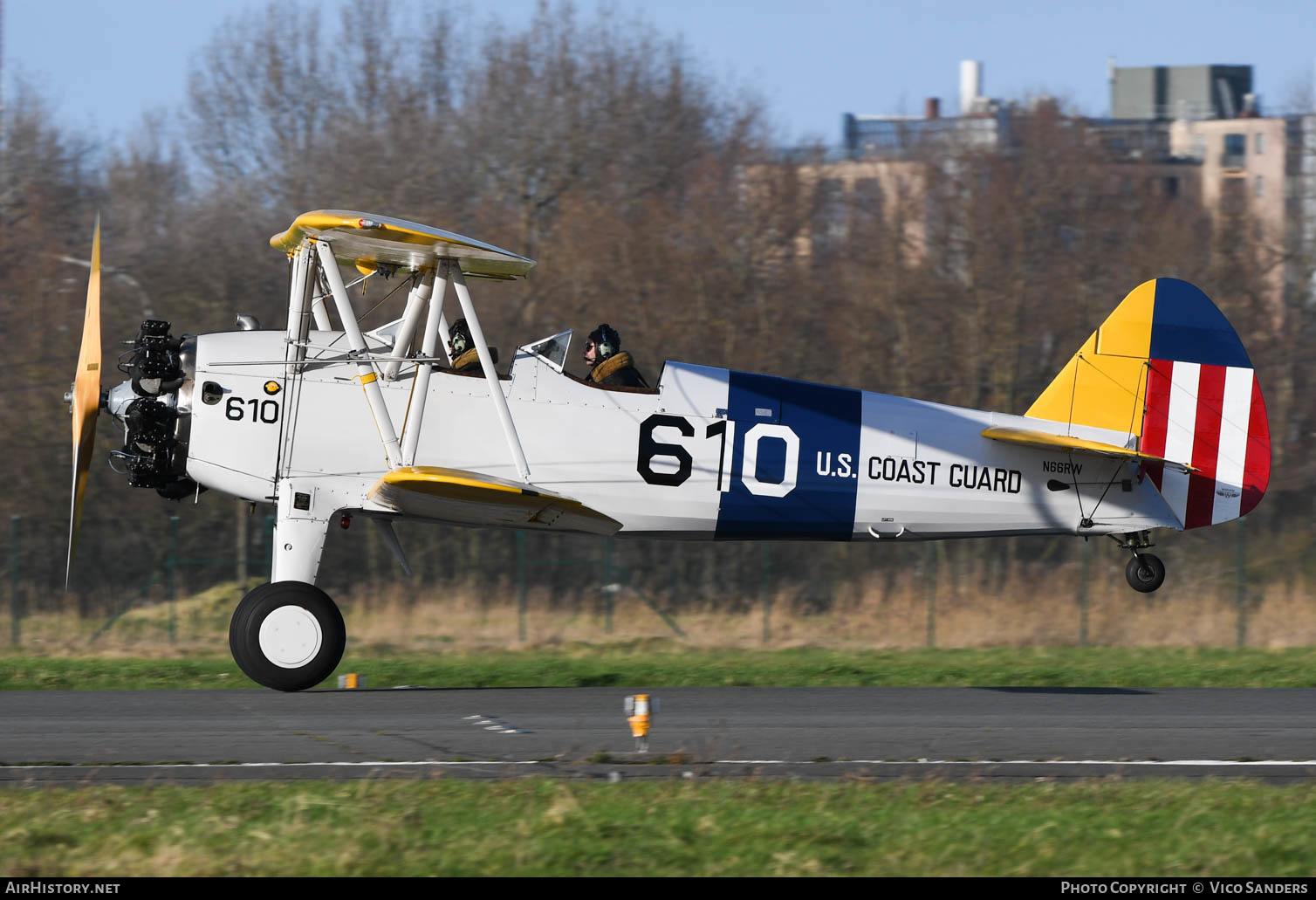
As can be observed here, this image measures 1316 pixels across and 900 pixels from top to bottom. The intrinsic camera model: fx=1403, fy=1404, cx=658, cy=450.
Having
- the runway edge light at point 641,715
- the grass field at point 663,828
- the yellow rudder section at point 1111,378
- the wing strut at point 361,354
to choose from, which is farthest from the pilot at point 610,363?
the grass field at point 663,828

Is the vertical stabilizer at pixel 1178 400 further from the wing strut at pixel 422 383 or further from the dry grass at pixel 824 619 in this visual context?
the dry grass at pixel 824 619

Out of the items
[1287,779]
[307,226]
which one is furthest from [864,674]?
[307,226]

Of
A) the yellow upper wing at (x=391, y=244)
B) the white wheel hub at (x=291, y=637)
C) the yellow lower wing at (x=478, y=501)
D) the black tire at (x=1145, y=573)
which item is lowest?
the white wheel hub at (x=291, y=637)

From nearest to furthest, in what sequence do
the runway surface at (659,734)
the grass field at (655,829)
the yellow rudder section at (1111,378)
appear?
1. the grass field at (655,829)
2. the runway surface at (659,734)
3. the yellow rudder section at (1111,378)

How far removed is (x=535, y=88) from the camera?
36.5m

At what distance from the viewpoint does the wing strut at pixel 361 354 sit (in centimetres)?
1001

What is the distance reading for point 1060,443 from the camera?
36.9 ft

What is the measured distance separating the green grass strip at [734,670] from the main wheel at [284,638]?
2.61m

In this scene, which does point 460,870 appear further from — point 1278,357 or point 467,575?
point 1278,357

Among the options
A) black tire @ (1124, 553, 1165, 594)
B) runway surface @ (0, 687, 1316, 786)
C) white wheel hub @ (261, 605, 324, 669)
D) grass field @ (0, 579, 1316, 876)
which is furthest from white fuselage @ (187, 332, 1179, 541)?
grass field @ (0, 579, 1316, 876)

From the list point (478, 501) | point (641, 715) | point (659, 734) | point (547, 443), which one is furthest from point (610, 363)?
point (641, 715)

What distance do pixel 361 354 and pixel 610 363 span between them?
196 cm

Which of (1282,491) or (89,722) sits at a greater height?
(1282,491)

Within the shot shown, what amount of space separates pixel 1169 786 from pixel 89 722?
718 cm
